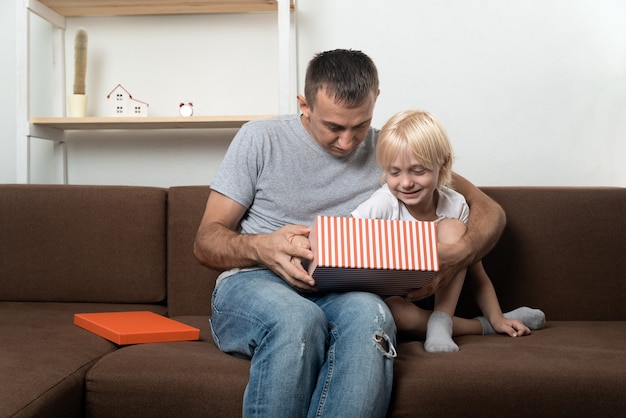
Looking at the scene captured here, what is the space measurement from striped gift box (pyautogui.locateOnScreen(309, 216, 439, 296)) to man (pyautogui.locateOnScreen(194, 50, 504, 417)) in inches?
2.6

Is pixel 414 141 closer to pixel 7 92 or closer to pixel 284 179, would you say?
Result: pixel 284 179

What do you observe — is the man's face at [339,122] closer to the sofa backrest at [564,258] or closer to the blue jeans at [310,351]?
the blue jeans at [310,351]

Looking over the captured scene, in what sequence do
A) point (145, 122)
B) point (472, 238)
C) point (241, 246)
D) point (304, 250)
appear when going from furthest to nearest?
1. point (145, 122)
2. point (472, 238)
3. point (241, 246)
4. point (304, 250)

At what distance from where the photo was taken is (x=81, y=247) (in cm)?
220

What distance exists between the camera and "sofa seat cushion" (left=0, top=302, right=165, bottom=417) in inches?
51.8

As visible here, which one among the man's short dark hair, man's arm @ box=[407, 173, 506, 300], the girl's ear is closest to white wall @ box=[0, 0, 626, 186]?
man's arm @ box=[407, 173, 506, 300]

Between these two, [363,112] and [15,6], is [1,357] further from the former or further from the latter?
[15,6]

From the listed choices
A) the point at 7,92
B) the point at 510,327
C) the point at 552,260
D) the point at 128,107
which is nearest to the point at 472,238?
the point at 510,327

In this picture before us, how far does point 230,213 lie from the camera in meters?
1.81

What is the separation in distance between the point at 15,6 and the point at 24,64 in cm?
39

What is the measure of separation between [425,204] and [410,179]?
141mm

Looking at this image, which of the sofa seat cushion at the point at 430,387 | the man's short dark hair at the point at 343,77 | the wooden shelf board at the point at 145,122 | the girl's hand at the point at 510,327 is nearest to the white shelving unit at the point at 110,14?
the wooden shelf board at the point at 145,122

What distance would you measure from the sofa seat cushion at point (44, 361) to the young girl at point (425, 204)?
0.71 meters

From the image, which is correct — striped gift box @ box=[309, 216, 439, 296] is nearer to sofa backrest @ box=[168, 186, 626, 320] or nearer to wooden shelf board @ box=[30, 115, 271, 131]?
sofa backrest @ box=[168, 186, 626, 320]
